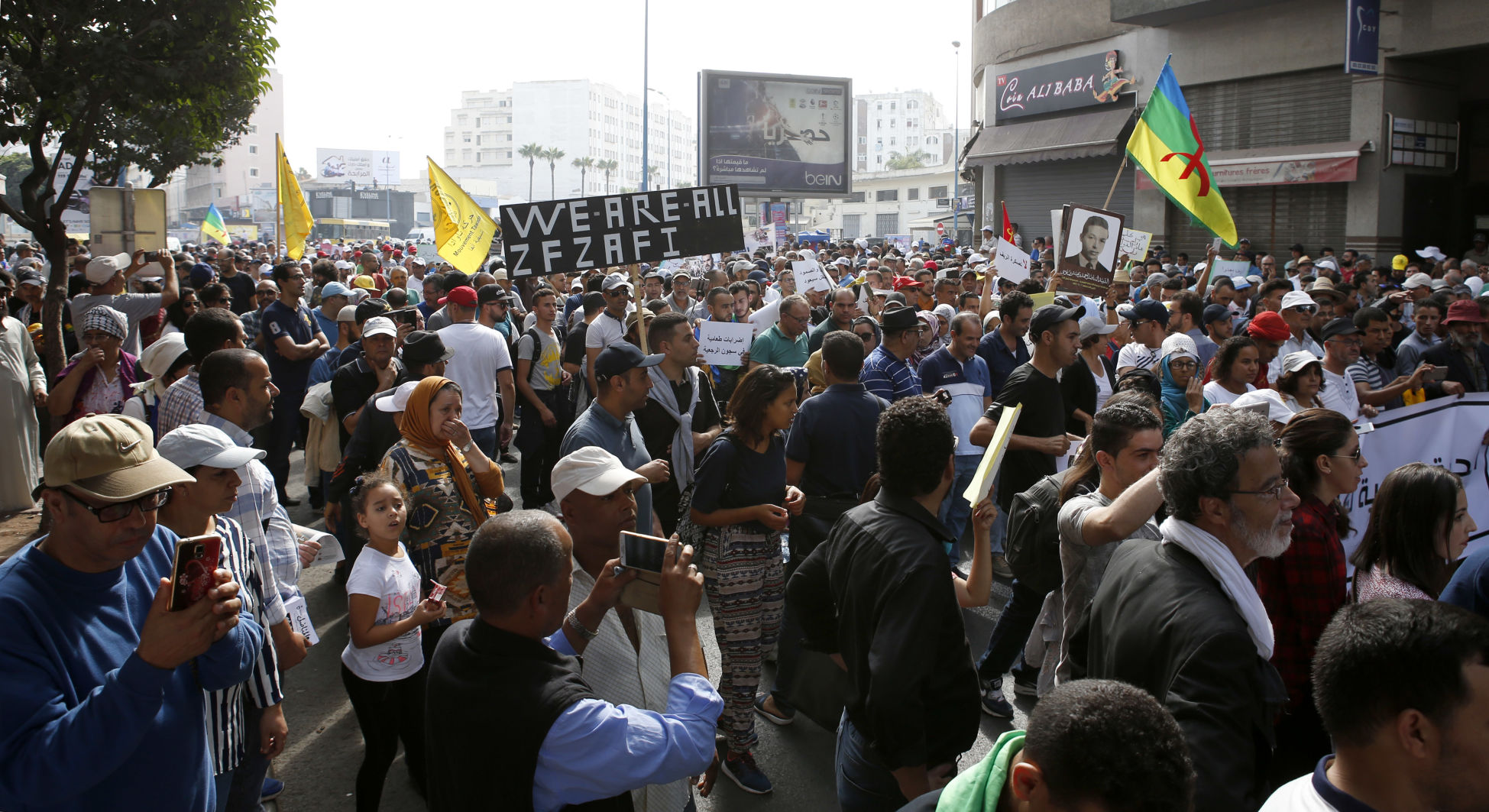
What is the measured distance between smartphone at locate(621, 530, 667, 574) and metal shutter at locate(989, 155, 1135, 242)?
26832 millimetres

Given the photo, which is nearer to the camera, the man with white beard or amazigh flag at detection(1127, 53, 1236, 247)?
the man with white beard

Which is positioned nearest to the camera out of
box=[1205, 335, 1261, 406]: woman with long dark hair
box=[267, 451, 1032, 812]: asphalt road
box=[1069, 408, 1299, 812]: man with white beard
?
Result: box=[1069, 408, 1299, 812]: man with white beard

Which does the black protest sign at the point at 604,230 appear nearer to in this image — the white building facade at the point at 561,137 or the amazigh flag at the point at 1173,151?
the amazigh flag at the point at 1173,151

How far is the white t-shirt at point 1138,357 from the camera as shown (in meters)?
7.65

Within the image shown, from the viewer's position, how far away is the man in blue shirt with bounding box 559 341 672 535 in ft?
14.5

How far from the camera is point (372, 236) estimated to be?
8219cm

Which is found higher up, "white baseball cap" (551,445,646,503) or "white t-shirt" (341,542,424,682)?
"white baseball cap" (551,445,646,503)

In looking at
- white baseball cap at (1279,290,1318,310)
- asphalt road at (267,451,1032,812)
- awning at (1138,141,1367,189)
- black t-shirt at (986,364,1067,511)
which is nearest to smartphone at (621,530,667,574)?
asphalt road at (267,451,1032,812)

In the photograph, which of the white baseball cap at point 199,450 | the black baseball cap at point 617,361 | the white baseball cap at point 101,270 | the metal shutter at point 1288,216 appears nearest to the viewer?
the white baseball cap at point 199,450

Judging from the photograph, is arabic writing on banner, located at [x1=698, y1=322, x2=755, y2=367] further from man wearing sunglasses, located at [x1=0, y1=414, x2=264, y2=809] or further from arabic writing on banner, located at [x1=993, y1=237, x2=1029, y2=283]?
man wearing sunglasses, located at [x1=0, y1=414, x2=264, y2=809]

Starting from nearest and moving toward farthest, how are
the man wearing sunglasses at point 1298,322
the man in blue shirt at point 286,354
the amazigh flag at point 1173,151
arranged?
the man wearing sunglasses at point 1298,322
the man in blue shirt at point 286,354
the amazigh flag at point 1173,151

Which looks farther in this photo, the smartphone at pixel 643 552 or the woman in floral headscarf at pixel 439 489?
the woman in floral headscarf at pixel 439 489

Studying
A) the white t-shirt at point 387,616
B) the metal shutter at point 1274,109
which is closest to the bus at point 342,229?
the metal shutter at point 1274,109

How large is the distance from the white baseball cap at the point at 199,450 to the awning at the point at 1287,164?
21619 millimetres
